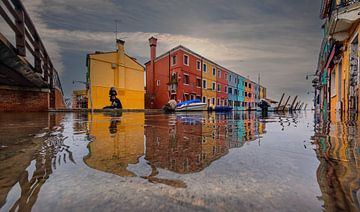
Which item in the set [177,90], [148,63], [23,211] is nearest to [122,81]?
[177,90]

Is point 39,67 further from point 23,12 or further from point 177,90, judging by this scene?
point 177,90

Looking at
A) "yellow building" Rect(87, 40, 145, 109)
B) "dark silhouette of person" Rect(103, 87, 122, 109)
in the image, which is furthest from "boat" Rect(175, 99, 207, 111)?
"dark silhouette of person" Rect(103, 87, 122, 109)

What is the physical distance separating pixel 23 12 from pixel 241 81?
4001 centimetres

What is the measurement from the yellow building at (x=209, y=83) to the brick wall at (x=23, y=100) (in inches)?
844

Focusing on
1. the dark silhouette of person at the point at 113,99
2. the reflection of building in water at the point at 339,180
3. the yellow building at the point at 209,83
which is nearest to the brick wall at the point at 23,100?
the dark silhouette of person at the point at 113,99

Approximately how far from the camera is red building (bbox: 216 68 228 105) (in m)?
32.4

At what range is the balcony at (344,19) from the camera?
263 inches

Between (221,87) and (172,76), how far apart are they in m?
12.3

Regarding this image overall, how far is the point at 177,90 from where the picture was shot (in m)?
23.4

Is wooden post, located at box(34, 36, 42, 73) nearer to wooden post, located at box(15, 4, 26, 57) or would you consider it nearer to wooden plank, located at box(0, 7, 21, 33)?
wooden post, located at box(15, 4, 26, 57)

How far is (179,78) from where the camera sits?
23.5m

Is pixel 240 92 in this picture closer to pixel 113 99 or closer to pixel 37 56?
pixel 113 99

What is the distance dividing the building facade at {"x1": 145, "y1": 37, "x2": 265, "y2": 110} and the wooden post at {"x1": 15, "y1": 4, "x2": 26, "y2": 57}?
1851 cm

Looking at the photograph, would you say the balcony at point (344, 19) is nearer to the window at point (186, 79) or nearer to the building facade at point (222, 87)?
the window at point (186, 79)
